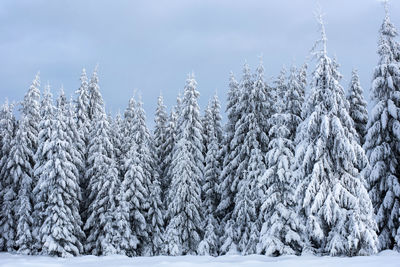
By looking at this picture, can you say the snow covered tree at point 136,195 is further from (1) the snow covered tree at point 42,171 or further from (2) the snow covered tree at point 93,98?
(2) the snow covered tree at point 93,98

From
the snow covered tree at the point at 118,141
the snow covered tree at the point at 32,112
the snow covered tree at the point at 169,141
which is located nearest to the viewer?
the snow covered tree at the point at 32,112

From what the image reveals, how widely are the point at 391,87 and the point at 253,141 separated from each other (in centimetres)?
1042

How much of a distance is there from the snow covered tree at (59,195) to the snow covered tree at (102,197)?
1673mm

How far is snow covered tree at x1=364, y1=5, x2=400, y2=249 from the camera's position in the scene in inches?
952

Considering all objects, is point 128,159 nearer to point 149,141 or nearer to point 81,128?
point 149,141

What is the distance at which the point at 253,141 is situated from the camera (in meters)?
31.9

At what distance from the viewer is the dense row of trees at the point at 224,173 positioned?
2144cm

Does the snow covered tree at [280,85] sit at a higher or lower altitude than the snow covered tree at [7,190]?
higher

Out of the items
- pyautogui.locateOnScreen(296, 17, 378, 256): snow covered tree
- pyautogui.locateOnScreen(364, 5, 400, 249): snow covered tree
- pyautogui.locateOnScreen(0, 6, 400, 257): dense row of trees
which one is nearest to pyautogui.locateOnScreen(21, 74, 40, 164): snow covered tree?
pyautogui.locateOnScreen(0, 6, 400, 257): dense row of trees

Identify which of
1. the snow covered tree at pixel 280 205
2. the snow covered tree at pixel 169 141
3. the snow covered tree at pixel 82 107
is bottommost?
the snow covered tree at pixel 280 205

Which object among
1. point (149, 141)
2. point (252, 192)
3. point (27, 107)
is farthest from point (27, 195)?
point (252, 192)

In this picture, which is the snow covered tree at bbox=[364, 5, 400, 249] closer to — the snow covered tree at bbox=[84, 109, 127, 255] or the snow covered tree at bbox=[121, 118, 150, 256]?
the snow covered tree at bbox=[121, 118, 150, 256]

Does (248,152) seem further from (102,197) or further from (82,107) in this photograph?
(82,107)

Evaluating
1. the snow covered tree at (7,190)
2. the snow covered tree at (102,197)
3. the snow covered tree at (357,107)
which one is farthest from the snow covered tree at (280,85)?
the snow covered tree at (7,190)
